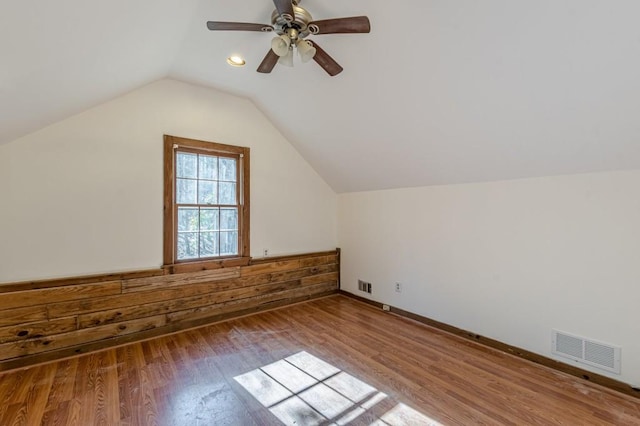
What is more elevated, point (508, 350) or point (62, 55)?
point (62, 55)

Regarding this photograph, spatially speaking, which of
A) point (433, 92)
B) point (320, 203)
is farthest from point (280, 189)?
point (433, 92)

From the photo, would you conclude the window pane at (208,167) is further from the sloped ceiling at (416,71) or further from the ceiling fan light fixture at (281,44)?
the ceiling fan light fixture at (281,44)

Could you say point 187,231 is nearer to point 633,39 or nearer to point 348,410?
point 348,410

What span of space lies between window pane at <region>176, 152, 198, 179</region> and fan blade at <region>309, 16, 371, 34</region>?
222 cm

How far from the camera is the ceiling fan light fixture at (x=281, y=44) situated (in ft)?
6.34

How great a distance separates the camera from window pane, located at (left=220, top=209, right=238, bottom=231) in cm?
368

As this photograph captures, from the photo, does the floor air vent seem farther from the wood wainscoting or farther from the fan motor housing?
the fan motor housing

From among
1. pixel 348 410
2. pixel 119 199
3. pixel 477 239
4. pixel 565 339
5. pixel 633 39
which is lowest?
pixel 348 410

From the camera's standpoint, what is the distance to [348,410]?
1943mm

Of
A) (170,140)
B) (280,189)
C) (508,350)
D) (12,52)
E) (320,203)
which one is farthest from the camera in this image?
(320,203)

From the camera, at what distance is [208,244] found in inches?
140

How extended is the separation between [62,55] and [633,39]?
317 cm

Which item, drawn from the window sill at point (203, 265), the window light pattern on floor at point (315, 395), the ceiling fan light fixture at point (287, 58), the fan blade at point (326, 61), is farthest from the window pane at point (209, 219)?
the fan blade at point (326, 61)

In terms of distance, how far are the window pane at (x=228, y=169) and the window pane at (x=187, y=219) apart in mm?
571
